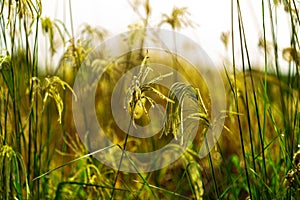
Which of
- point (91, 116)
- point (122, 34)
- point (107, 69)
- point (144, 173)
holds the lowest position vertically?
point (144, 173)

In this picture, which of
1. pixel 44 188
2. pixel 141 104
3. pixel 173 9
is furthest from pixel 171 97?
pixel 173 9

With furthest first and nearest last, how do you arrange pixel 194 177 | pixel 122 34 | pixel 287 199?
pixel 122 34, pixel 194 177, pixel 287 199

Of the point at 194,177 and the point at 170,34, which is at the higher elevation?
the point at 170,34

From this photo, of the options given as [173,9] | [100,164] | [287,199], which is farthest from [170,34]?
[287,199]

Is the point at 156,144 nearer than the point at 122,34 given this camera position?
Yes

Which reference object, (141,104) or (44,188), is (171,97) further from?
(44,188)

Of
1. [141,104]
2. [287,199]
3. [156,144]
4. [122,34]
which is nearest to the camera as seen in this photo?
[141,104]

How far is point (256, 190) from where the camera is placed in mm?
1271

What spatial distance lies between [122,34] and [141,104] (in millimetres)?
1164

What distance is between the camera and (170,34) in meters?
1.93

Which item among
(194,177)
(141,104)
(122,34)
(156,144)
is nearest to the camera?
(141,104)

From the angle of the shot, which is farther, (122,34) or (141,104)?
(122,34)

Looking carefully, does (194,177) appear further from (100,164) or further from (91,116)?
(91,116)

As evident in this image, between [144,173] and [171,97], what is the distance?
0.97 m
